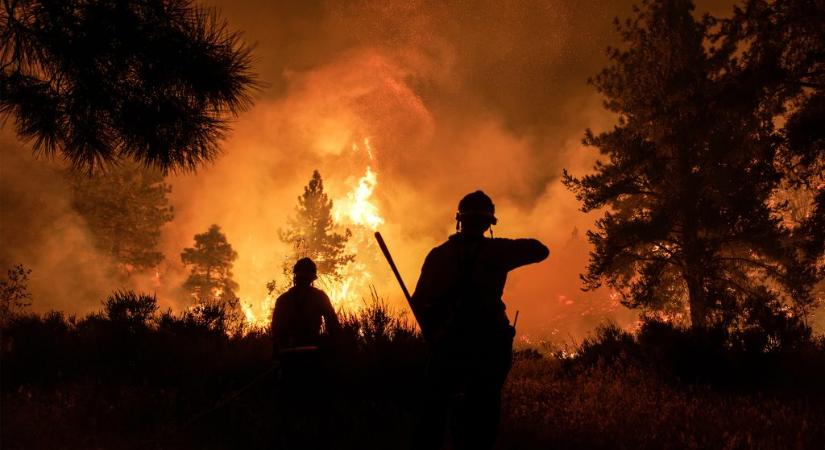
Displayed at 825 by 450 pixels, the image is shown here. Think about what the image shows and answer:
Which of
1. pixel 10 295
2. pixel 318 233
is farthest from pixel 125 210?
pixel 10 295

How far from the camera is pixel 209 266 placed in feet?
141

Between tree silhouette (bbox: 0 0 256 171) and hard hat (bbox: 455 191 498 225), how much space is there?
9.14ft

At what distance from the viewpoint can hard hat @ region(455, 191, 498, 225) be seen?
320 cm

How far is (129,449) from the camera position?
4191 mm

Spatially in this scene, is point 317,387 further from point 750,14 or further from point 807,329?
point 750,14

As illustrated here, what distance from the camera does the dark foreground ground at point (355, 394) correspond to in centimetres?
436

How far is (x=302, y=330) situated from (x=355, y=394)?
160 centimetres

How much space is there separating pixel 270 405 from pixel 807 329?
33.6 ft

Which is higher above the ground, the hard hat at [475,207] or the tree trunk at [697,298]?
the tree trunk at [697,298]

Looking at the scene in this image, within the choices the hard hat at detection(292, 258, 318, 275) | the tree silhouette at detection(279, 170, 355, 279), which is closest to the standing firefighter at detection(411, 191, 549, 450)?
the hard hat at detection(292, 258, 318, 275)

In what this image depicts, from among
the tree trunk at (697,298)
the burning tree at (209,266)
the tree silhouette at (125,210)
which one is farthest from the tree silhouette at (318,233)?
the tree trunk at (697,298)

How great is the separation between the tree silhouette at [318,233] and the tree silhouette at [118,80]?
35286 millimetres

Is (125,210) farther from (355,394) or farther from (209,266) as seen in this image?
(355,394)

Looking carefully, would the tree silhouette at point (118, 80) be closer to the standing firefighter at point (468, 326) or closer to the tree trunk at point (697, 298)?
the standing firefighter at point (468, 326)
